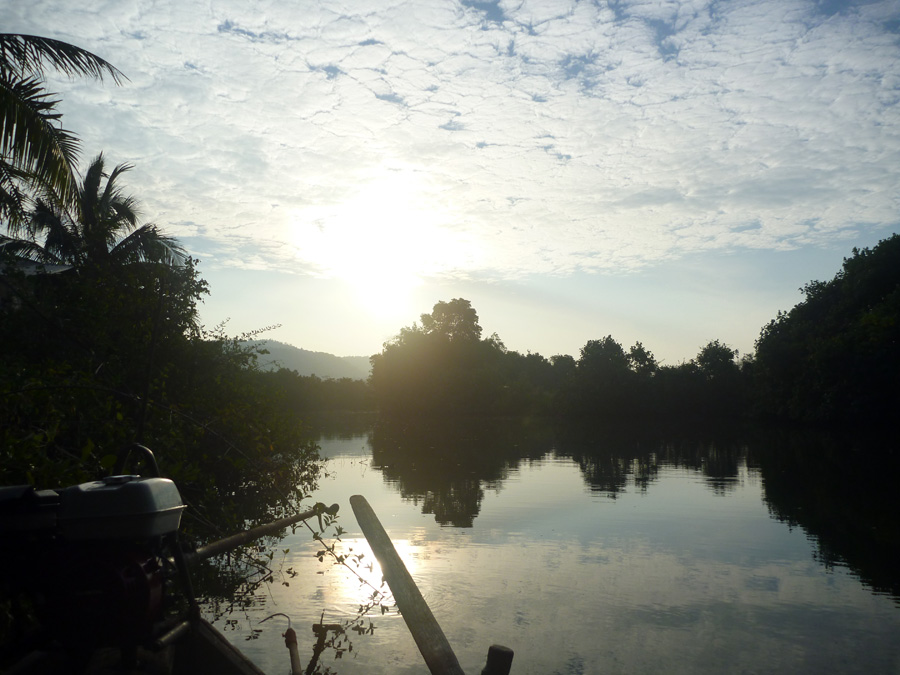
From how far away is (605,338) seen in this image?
8144 centimetres

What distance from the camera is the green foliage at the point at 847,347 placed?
143ft

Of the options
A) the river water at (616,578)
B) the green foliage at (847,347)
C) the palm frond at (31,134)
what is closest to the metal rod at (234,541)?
the river water at (616,578)

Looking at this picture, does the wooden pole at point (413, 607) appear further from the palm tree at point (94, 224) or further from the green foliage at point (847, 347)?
the green foliage at point (847, 347)

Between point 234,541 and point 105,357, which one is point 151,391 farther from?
point 234,541

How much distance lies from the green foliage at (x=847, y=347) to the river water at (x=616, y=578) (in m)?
24.4

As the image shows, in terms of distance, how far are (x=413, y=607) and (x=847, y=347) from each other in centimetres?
4875

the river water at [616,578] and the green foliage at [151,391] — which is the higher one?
the green foliage at [151,391]

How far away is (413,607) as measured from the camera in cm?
478

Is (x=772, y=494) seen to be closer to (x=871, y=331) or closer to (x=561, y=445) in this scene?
(x=561, y=445)

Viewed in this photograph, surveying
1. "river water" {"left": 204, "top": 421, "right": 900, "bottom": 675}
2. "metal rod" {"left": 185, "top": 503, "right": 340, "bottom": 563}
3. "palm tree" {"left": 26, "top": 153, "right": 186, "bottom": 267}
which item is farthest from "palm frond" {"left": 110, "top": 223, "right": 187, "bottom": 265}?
"metal rod" {"left": 185, "top": 503, "right": 340, "bottom": 563}

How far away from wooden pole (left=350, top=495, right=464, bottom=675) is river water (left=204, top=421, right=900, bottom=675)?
2053 mm

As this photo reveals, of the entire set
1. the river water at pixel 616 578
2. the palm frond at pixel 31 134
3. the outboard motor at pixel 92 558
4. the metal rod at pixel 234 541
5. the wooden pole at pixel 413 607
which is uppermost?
the palm frond at pixel 31 134

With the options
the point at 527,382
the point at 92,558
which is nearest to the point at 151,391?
the point at 92,558

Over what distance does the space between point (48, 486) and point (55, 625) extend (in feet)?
7.45
